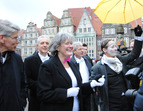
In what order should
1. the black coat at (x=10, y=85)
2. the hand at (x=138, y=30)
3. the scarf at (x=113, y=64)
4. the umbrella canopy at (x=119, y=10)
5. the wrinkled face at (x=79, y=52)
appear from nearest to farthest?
the black coat at (x=10, y=85), the hand at (x=138, y=30), the scarf at (x=113, y=64), the umbrella canopy at (x=119, y=10), the wrinkled face at (x=79, y=52)

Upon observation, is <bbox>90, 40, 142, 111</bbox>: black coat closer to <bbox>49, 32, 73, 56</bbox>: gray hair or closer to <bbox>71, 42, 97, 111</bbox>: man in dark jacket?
<bbox>71, 42, 97, 111</bbox>: man in dark jacket

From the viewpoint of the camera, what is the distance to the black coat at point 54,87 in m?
2.13

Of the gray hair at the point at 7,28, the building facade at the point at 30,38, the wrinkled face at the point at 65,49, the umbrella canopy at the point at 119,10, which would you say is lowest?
the wrinkled face at the point at 65,49

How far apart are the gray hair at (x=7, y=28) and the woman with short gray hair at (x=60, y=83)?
0.59 metres

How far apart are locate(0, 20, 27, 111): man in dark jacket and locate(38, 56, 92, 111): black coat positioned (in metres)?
0.31

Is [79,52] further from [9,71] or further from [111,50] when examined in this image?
[9,71]

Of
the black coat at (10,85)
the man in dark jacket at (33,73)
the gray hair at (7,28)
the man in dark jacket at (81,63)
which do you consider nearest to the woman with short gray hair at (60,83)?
the black coat at (10,85)

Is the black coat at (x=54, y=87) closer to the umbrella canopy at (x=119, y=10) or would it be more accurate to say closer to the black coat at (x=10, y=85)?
the black coat at (x=10, y=85)

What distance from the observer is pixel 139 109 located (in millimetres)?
1644

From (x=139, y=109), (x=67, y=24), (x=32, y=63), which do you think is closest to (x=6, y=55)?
(x=32, y=63)

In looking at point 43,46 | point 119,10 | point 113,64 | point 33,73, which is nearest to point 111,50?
point 113,64

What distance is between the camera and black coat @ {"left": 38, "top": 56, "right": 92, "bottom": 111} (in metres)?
2.13

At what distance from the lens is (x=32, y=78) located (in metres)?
3.48

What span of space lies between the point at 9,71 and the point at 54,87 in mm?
617
